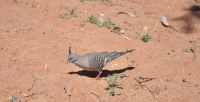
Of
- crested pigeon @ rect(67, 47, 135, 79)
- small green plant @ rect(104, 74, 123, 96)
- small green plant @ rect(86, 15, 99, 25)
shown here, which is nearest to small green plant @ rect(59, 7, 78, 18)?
small green plant @ rect(86, 15, 99, 25)

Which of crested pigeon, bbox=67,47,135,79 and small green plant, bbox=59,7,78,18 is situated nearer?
crested pigeon, bbox=67,47,135,79

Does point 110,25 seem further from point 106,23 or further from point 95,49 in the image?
point 95,49

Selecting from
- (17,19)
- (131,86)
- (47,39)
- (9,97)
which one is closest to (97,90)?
(131,86)

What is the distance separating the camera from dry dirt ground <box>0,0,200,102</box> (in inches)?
181

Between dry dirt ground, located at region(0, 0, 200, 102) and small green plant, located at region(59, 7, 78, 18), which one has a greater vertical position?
small green plant, located at region(59, 7, 78, 18)

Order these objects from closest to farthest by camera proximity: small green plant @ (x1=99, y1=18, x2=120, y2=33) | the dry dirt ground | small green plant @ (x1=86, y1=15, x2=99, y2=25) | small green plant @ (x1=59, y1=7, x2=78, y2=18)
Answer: the dry dirt ground < small green plant @ (x1=99, y1=18, x2=120, y2=33) < small green plant @ (x1=86, y1=15, x2=99, y2=25) < small green plant @ (x1=59, y1=7, x2=78, y2=18)

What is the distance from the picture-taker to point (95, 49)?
5688mm

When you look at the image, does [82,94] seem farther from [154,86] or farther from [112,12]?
[112,12]

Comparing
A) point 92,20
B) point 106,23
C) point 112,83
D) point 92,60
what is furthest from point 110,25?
point 112,83

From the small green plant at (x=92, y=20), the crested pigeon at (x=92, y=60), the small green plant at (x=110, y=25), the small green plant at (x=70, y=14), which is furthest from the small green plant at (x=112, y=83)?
the small green plant at (x=70, y=14)

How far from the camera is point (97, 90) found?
15.2 ft

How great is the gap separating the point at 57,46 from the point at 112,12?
220 centimetres

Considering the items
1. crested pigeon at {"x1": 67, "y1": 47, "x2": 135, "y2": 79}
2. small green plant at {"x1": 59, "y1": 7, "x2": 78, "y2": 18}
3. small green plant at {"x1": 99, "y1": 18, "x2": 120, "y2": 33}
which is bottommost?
crested pigeon at {"x1": 67, "y1": 47, "x2": 135, "y2": 79}

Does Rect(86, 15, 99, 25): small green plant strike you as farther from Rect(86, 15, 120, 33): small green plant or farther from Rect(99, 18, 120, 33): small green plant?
Rect(99, 18, 120, 33): small green plant
